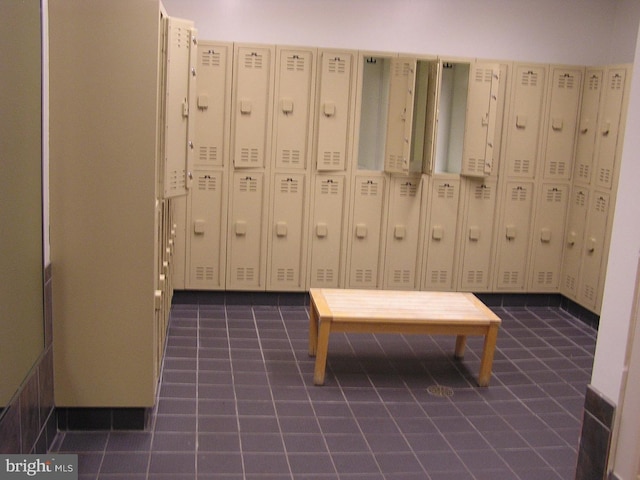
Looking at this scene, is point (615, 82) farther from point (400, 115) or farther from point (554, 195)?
point (400, 115)

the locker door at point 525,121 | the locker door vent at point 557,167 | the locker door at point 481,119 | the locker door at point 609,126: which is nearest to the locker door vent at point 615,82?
the locker door at point 609,126

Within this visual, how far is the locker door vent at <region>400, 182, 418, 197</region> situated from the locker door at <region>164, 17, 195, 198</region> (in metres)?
2.24

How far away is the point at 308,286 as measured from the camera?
6.21m

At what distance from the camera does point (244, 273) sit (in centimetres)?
612

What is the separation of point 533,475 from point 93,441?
220cm

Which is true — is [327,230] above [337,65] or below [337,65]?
below

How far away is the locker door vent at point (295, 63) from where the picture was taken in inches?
231

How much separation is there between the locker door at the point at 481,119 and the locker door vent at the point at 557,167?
65 cm

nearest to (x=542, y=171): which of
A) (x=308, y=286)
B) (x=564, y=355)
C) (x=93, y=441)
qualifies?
(x=564, y=355)

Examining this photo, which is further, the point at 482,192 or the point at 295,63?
the point at 482,192

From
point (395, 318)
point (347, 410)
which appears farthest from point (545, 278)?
point (347, 410)

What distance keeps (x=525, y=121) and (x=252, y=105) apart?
2450 millimetres

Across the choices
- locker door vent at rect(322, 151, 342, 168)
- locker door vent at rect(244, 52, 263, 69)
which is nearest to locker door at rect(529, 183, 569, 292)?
locker door vent at rect(322, 151, 342, 168)

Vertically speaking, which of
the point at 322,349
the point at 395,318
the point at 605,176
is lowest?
the point at 322,349
